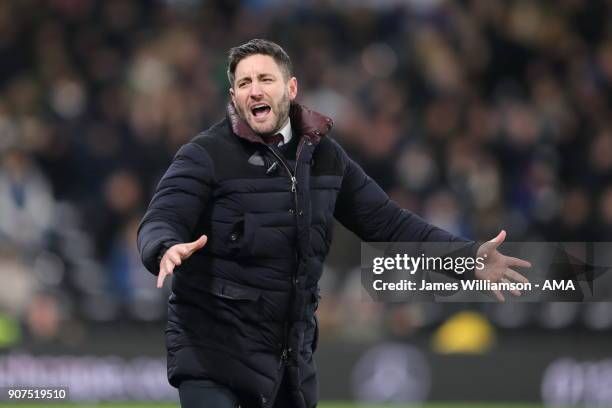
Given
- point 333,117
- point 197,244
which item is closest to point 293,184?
point 197,244

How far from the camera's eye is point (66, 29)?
41.1 ft

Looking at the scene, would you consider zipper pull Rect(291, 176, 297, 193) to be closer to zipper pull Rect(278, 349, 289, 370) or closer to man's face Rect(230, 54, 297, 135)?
man's face Rect(230, 54, 297, 135)

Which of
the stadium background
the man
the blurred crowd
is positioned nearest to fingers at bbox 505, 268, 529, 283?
the man

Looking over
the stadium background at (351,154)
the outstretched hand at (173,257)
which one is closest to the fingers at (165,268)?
the outstretched hand at (173,257)

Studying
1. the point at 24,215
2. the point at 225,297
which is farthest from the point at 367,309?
the point at 225,297

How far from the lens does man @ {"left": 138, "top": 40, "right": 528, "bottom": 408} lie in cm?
461

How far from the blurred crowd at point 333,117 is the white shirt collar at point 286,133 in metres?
5.38

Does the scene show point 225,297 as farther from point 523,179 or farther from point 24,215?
point 523,179

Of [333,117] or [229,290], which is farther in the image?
[333,117]

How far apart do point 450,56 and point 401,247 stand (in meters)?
7.29

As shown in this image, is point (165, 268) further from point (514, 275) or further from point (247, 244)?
point (514, 275)

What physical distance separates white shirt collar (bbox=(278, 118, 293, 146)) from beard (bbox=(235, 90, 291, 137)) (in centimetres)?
3

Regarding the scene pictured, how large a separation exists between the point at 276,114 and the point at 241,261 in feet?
1.88

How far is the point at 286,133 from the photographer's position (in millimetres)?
4863
